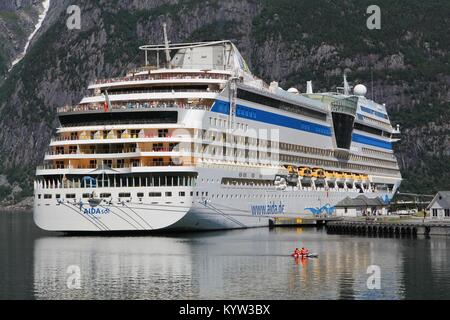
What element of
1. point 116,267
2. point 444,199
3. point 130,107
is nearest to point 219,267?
point 116,267

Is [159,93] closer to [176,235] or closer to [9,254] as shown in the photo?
[176,235]

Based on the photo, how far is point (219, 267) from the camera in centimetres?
5612

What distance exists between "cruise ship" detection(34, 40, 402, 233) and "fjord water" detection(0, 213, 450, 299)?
2.41 metres

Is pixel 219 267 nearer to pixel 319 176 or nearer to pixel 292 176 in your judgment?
pixel 292 176

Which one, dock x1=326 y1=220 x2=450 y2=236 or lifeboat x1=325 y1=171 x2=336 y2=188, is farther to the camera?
lifeboat x1=325 y1=171 x2=336 y2=188

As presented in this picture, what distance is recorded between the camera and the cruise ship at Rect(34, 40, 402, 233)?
2977 inches

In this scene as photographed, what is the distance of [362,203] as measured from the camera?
370 feet

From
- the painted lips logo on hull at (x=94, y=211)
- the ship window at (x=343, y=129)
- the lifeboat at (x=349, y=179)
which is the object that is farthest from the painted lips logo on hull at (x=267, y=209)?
the lifeboat at (x=349, y=179)

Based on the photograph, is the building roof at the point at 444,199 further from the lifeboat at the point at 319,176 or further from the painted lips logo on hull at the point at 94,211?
the painted lips logo on hull at the point at 94,211

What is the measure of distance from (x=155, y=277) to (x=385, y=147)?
8787cm

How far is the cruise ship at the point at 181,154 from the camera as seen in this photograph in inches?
2977

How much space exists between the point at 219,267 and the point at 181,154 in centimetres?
2185

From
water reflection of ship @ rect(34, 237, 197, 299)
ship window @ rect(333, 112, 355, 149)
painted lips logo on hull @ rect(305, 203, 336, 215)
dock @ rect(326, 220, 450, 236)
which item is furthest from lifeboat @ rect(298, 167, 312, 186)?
water reflection of ship @ rect(34, 237, 197, 299)

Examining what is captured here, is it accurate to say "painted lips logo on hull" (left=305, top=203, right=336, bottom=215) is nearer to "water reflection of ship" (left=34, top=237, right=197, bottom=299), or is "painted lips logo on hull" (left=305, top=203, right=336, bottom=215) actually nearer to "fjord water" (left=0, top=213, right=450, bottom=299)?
"fjord water" (left=0, top=213, right=450, bottom=299)
